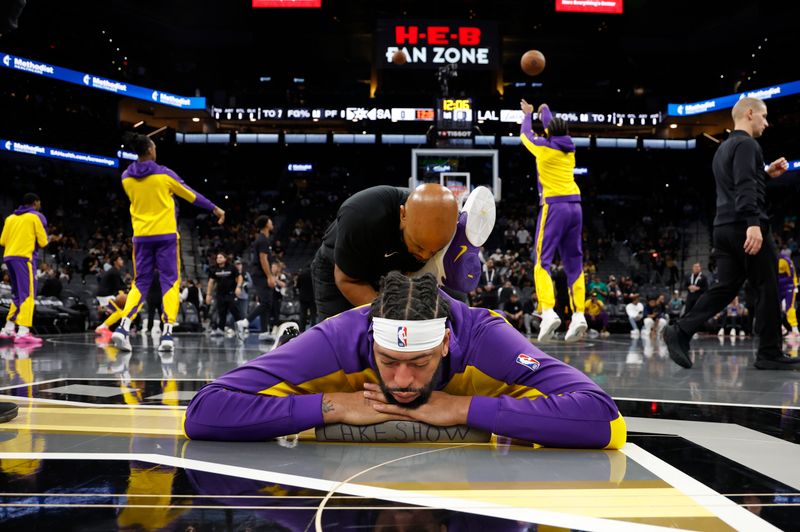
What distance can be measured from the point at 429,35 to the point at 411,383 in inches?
1034

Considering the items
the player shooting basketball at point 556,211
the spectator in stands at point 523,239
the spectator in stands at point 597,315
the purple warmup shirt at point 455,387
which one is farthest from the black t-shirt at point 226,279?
the spectator in stands at point 523,239

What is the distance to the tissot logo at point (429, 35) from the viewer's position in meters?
26.5

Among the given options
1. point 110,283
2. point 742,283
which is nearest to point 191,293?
point 110,283

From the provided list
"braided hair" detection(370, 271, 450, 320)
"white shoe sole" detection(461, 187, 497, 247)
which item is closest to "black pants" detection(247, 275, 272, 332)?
"white shoe sole" detection(461, 187, 497, 247)

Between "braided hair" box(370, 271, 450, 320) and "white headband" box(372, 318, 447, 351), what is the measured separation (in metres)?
0.03

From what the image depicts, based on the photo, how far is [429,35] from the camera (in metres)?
26.5

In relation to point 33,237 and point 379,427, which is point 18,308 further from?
point 379,427

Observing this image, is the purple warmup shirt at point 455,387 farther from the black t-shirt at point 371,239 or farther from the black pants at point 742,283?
the black pants at point 742,283

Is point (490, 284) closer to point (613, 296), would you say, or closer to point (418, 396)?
point (613, 296)

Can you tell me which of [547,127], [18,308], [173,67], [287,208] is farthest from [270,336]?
[173,67]

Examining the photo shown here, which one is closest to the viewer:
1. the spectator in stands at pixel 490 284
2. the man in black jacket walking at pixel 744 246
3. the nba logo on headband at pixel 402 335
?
the nba logo on headband at pixel 402 335

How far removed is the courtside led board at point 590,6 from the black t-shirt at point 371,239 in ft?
82.8

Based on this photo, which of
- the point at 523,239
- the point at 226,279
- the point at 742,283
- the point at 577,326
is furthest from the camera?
the point at 523,239

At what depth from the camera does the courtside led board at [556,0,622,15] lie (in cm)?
2552
